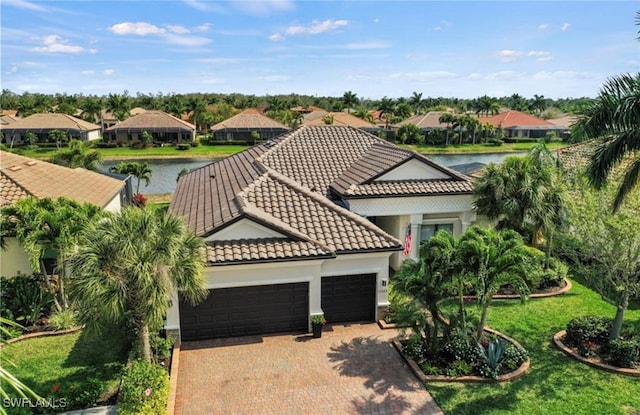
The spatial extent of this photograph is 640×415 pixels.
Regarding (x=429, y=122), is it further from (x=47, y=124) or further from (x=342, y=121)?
(x=47, y=124)

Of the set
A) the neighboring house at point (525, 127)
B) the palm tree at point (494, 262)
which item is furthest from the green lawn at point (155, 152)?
the palm tree at point (494, 262)

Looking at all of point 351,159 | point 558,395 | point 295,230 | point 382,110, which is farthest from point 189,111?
point 558,395

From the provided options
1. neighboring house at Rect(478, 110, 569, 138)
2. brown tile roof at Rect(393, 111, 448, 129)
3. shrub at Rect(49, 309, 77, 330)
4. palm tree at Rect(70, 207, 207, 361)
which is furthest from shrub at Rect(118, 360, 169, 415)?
neighboring house at Rect(478, 110, 569, 138)

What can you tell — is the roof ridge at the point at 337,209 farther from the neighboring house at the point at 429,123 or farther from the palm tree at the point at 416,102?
the palm tree at the point at 416,102

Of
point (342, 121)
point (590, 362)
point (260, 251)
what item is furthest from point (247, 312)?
point (342, 121)

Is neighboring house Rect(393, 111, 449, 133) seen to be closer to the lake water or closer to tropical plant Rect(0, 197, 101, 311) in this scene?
the lake water

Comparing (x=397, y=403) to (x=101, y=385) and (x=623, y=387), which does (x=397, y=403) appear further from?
(x=101, y=385)

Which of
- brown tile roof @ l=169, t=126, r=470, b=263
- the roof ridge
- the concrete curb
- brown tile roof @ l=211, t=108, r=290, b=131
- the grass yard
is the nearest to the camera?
the grass yard
